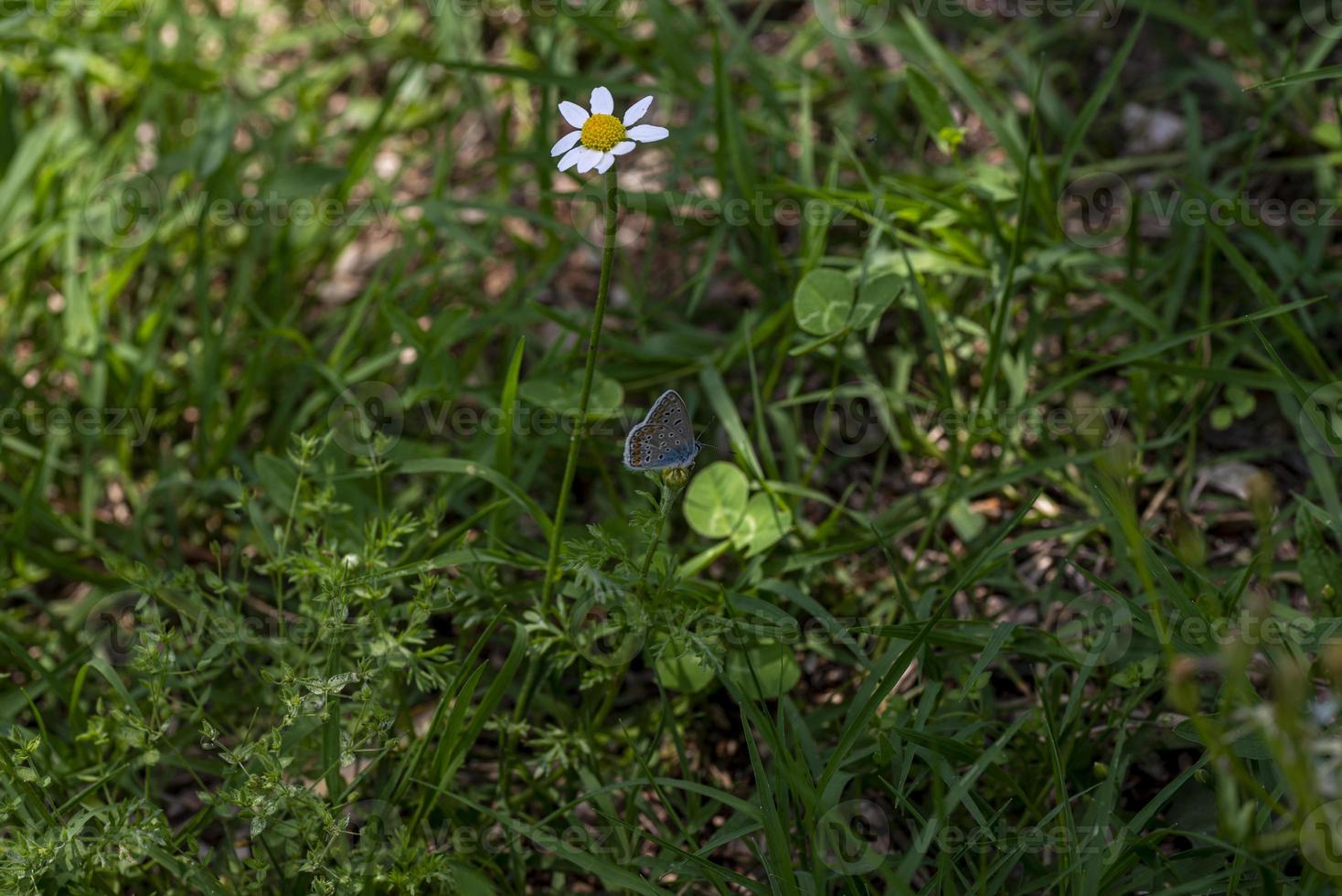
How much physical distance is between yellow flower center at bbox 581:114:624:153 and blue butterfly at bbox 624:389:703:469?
0.38 meters

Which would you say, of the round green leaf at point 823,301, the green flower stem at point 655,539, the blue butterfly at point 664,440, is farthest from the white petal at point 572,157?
the round green leaf at point 823,301

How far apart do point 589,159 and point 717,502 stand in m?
0.89

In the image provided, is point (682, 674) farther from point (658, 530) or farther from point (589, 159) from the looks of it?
point (589, 159)

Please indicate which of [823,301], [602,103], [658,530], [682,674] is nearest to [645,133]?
[602,103]

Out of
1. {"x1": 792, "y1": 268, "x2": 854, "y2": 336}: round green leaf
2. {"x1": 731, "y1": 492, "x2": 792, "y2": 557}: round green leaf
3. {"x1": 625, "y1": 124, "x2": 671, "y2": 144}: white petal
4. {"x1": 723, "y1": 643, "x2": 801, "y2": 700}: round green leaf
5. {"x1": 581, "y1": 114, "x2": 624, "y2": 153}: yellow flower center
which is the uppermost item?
{"x1": 625, "y1": 124, "x2": 671, "y2": 144}: white petal

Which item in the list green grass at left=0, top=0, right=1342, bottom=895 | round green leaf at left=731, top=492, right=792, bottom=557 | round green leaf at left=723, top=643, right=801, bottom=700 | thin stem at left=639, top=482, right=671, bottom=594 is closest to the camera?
thin stem at left=639, top=482, right=671, bottom=594

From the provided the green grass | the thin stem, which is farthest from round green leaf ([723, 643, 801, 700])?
the thin stem

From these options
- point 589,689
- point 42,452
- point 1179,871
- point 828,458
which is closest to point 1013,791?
point 1179,871

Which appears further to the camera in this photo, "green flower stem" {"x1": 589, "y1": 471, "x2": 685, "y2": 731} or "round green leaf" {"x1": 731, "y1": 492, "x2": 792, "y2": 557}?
"round green leaf" {"x1": 731, "y1": 492, "x2": 792, "y2": 557}

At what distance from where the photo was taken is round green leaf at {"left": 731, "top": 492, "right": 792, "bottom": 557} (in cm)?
225

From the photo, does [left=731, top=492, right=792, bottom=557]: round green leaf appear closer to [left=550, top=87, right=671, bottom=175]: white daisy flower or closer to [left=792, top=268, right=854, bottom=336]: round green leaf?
[left=792, top=268, right=854, bottom=336]: round green leaf

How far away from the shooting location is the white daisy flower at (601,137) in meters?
1.60

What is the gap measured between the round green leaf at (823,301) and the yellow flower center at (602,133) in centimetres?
74

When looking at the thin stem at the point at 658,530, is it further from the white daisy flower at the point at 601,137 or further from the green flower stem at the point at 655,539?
the white daisy flower at the point at 601,137
